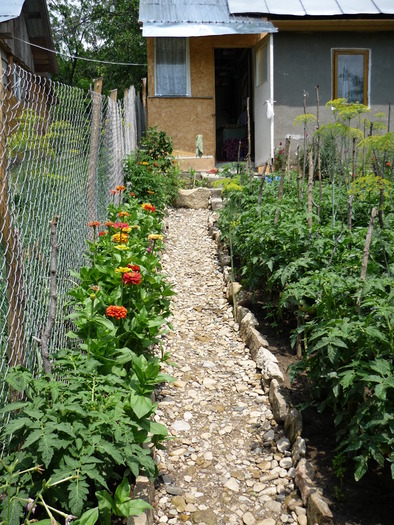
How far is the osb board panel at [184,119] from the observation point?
42.9 ft

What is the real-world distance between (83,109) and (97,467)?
11.4 ft

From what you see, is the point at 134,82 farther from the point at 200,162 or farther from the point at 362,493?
the point at 362,493

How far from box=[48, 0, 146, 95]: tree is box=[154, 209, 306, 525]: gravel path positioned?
19.4 m

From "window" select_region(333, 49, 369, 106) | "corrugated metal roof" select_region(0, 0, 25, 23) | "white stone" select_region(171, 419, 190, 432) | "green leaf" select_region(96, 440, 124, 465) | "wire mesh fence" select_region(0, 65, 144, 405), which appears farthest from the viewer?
"window" select_region(333, 49, 369, 106)

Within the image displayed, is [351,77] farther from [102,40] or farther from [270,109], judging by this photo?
[102,40]

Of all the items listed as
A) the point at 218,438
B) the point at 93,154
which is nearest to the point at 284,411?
the point at 218,438

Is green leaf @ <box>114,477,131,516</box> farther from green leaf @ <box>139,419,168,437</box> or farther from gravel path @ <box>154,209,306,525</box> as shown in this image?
gravel path @ <box>154,209,306,525</box>

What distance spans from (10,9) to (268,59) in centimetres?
554

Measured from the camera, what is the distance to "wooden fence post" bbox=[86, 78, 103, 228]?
16.9 ft

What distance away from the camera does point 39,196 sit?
3.44 meters

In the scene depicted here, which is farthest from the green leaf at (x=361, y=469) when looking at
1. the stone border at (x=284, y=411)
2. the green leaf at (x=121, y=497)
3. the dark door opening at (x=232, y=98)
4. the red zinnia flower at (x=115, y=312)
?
the dark door opening at (x=232, y=98)

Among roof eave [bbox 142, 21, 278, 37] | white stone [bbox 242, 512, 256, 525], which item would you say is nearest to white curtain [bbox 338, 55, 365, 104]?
roof eave [bbox 142, 21, 278, 37]

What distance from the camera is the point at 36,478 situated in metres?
2.26

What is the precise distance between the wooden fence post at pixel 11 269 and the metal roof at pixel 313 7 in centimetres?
1059
